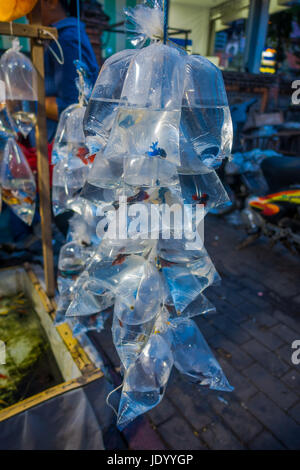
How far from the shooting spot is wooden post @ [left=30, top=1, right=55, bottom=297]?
2068 mm

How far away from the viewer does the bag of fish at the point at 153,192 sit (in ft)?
3.64

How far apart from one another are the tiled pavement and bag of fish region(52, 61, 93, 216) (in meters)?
1.33

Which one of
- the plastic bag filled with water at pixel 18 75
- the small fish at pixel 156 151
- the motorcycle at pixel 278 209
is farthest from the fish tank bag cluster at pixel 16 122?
the motorcycle at pixel 278 209

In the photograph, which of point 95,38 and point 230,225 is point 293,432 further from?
point 95,38

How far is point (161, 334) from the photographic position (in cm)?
161

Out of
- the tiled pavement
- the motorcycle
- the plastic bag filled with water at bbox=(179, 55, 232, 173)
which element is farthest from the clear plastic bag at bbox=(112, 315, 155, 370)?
the motorcycle

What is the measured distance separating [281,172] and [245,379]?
10.9 feet

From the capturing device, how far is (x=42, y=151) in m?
2.32

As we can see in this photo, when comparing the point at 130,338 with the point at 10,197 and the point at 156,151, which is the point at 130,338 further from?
the point at 10,197

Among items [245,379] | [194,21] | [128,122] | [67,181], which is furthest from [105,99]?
[194,21]

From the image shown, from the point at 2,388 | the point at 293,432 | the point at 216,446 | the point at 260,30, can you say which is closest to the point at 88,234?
the point at 2,388

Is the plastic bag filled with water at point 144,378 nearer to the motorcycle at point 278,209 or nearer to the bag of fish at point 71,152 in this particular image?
the bag of fish at point 71,152

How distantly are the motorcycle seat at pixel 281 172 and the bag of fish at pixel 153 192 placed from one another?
11.7ft

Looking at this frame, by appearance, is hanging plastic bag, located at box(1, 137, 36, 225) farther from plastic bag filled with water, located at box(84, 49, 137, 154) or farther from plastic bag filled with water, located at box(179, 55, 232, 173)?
plastic bag filled with water, located at box(179, 55, 232, 173)
